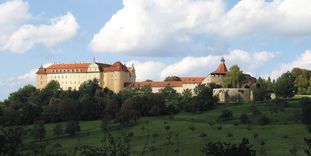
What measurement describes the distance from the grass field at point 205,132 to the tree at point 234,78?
2903 centimetres

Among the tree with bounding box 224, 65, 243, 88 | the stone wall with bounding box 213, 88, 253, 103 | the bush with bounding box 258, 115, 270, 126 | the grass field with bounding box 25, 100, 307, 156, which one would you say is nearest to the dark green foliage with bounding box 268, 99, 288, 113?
the grass field with bounding box 25, 100, 307, 156

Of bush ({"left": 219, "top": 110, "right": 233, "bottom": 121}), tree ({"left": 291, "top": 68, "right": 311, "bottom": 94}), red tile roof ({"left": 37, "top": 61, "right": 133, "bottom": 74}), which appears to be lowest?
bush ({"left": 219, "top": 110, "right": 233, "bottom": 121})

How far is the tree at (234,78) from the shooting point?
122 metres

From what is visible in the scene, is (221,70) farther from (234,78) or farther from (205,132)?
(205,132)

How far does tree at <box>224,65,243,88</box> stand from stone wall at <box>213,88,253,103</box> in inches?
153

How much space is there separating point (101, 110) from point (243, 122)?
30.9 meters

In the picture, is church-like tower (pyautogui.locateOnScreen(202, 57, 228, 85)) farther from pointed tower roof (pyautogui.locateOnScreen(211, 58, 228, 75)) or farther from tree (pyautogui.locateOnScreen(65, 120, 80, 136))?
tree (pyautogui.locateOnScreen(65, 120, 80, 136))

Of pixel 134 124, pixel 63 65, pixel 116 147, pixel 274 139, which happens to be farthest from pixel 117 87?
pixel 116 147

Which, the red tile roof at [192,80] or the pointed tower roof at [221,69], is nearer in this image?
the pointed tower roof at [221,69]

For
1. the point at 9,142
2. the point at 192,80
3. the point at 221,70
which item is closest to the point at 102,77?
the point at 192,80

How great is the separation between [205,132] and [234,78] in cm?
5481

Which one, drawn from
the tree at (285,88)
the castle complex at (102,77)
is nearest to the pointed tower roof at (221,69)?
the castle complex at (102,77)

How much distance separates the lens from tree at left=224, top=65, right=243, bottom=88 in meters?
122

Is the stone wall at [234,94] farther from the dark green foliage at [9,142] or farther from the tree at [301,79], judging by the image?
the dark green foliage at [9,142]
